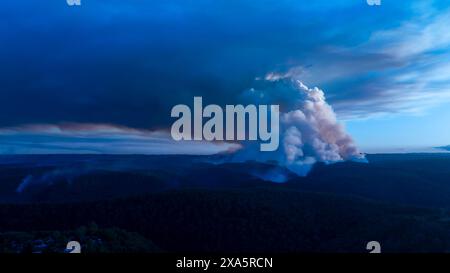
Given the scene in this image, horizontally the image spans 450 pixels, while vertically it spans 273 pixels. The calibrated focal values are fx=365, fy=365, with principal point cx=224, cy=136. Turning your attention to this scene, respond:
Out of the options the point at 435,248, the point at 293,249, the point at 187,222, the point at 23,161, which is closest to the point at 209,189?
the point at 187,222

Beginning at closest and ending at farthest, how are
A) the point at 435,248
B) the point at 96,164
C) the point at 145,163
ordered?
1. the point at 435,248
2. the point at 145,163
3. the point at 96,164

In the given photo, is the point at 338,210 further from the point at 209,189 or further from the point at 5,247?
the point at 5,247

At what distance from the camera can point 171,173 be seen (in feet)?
18.9

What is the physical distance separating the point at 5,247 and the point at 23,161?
1.31 meters

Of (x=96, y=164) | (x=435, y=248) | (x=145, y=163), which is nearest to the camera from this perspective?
(x=435, y=248)
